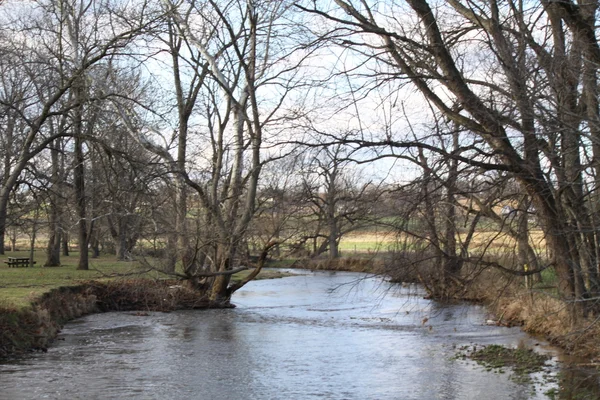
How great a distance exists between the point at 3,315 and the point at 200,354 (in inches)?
166

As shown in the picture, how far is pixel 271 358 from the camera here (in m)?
15.3

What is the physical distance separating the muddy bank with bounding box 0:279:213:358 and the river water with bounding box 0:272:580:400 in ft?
1.60

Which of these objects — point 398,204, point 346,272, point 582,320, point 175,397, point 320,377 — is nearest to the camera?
point 398,204

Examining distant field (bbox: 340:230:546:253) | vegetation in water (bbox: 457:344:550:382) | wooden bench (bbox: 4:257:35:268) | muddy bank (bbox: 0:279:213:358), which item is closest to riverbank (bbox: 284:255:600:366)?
distant field (bbox: 340:230:546:253)

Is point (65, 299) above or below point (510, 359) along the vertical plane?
above

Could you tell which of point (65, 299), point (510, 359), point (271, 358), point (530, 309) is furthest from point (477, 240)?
point (65, 299)

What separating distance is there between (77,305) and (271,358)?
8.90 m

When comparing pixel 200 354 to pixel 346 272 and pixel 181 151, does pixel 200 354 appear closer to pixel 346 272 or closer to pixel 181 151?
pixel 181 151

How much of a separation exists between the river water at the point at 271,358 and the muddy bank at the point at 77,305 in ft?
1.60

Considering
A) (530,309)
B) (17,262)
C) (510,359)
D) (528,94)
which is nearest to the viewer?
(528,94)

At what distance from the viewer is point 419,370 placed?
44.8ft

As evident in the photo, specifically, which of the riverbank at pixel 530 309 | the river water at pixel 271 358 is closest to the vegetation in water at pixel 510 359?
the river water at pixel 271 358

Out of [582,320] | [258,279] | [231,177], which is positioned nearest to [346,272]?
[258,279]

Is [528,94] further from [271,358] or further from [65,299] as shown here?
[65,299]
